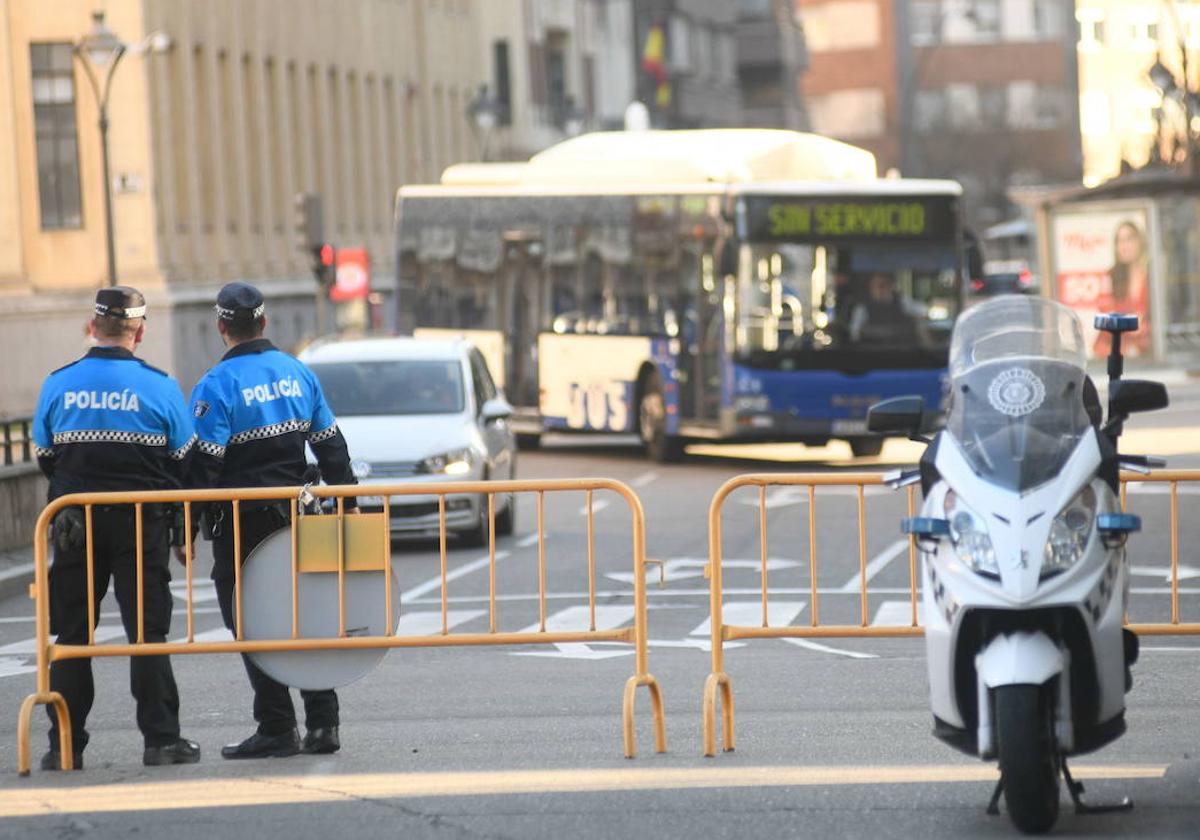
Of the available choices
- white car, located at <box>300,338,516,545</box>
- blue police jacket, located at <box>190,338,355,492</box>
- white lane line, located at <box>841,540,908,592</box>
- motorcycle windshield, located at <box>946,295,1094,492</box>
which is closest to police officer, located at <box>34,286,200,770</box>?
blue police jacket, located at <box>190,338,355,492</box>

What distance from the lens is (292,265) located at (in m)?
55.7

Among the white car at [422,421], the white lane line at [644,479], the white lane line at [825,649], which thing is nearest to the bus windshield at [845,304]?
the white lane line at [644,479]

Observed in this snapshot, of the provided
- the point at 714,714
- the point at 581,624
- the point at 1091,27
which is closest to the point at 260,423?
the point at 714,714

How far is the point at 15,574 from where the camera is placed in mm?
18875

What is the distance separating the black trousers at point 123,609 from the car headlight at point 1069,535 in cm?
365

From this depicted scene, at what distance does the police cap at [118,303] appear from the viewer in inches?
406

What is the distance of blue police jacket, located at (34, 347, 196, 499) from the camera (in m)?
10.2

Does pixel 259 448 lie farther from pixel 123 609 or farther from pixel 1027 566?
pixel 1027 566

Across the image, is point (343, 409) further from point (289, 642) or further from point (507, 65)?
point (507, 65)

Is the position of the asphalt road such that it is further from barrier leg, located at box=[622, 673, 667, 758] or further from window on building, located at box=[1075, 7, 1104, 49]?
window on building, located at box=[1075, 7, 1104, 49]

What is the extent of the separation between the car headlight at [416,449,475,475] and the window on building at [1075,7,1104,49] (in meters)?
115

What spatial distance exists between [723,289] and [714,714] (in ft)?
63.7

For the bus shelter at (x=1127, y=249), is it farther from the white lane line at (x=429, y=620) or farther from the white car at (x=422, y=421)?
the white lane line at (x=429, y=620)

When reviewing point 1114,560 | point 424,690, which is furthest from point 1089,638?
point 424,690
